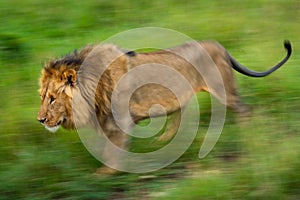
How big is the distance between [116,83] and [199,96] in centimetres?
89

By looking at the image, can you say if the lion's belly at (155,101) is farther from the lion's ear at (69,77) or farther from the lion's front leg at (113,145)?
the lion's ear at (69,77)

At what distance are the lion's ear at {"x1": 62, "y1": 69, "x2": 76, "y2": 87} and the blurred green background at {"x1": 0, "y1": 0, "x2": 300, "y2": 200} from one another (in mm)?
443

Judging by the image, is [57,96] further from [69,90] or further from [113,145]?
[113,145]

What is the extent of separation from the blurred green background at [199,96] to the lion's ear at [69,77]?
44 centimetres

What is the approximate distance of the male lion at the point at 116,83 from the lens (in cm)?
510

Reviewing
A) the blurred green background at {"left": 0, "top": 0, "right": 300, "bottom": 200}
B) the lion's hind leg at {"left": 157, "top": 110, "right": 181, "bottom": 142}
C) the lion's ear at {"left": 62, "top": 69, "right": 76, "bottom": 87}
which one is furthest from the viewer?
the lion's hind leg at {"left": 157, "top": 110, "right": 181, "bottom": 142}

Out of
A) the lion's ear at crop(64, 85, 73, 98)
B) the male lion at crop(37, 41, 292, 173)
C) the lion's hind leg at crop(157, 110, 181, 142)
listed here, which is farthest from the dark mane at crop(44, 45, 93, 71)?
the lion's hind leg at crop(157, 110, 181, 142)

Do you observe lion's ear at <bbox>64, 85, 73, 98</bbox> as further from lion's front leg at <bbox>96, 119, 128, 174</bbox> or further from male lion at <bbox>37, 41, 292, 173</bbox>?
lion's front leg at <bbox>96, 119, 128, 174</bbox>

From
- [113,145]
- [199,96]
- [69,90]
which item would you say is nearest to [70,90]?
[69,90]

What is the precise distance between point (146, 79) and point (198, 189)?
1127 mm

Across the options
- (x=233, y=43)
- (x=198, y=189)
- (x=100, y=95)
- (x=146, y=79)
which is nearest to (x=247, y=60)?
(x=233, y=43)

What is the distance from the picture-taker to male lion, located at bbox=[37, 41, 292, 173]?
16.7 ft

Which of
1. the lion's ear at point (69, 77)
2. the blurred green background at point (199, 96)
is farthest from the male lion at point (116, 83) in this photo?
the blurred green background at point (199, 96)

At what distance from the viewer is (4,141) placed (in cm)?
523
